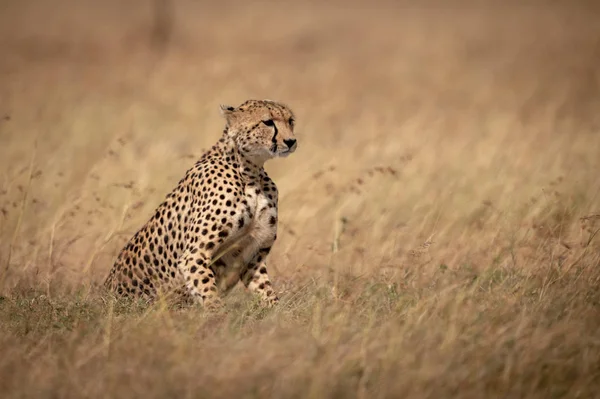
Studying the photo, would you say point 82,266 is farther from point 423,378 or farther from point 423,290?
point 423,378

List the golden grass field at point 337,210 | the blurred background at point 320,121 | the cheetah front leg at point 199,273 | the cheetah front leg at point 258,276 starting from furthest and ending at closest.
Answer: the blurred background at point 320,121 < the cheetah front leg at point 258,276 < the cheetah front leg at point 199,273 < the golden grass field at point 337,210

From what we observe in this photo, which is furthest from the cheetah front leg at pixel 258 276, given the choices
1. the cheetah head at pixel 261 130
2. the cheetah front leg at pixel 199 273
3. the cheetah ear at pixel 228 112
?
the cheetah ear at pixel 228 112

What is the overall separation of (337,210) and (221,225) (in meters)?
1.82

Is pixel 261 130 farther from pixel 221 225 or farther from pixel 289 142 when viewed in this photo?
pixel 221 225

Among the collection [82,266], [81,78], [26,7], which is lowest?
[82,266]

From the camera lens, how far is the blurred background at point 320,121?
588cm

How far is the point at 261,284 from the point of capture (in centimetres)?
473

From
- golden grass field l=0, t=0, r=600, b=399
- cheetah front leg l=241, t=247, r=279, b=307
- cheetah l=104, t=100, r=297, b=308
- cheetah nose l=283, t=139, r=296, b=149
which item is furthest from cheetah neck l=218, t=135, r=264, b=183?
golden grass field l=0, t=0, r=600, b=399

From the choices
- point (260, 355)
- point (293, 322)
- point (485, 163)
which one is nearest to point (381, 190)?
point (485, 163)

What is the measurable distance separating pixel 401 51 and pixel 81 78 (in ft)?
15.3

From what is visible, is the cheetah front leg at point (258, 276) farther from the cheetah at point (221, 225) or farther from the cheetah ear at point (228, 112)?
the cheetah ear at point (228, 112)

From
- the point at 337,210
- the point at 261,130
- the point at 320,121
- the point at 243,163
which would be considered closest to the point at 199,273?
the point at 243,163

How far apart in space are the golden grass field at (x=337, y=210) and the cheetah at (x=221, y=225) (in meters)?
0.22

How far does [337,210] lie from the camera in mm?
6270
